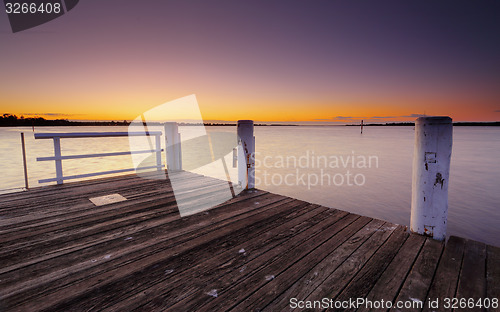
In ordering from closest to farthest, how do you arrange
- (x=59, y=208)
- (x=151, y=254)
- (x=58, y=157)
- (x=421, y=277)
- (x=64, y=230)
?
1. (x=421, y=277)
2. (x=151, y=254)
3. (x=64, y=230)
4. (x=59, y=208)
5. (x=58, y=157)

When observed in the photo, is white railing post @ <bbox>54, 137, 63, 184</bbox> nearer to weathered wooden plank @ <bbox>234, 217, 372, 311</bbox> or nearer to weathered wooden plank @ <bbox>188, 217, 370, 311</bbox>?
weathered wooden plank @ <bbox>188, 217, 370, 311</bbox>

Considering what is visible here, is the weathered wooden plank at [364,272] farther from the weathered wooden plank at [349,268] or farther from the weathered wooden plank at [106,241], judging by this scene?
the weathered wooden plank at [106,241]

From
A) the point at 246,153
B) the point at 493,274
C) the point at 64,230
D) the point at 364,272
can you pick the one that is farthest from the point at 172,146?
the point at 493,274

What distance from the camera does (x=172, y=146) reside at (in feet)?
20.5

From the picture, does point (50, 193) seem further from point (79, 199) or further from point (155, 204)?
point (155, 204)

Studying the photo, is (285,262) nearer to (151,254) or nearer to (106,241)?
(151,254)

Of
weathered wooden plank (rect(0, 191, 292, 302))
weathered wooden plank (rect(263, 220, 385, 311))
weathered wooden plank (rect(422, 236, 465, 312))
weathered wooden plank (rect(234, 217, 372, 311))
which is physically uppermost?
weathered wooden plank (rect(0, 191, 292, 302))

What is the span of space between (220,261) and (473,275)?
2.10m

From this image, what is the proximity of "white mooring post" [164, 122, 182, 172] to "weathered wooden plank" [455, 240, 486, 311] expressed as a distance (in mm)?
5585

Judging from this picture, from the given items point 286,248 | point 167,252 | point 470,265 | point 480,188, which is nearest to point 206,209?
point 167,252

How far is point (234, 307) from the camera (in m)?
1.66

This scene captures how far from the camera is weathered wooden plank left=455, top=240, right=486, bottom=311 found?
1.79 metres

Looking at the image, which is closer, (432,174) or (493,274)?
(493,274)

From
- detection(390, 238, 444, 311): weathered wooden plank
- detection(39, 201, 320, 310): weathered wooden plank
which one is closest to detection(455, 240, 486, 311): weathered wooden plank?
detection(390, 238, 444, 311): weathered wooden plank
